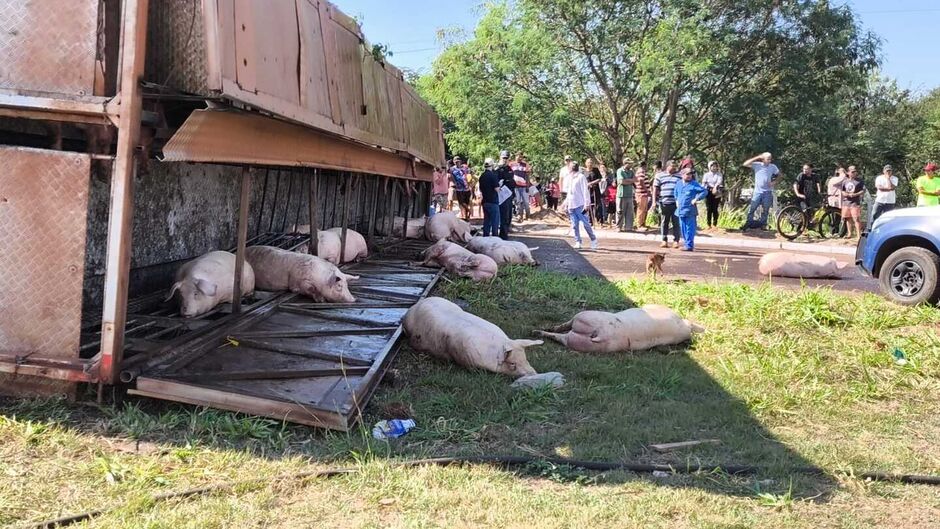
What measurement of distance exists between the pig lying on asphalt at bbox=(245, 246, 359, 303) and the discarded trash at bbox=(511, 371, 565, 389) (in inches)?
103

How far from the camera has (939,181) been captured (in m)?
14.5

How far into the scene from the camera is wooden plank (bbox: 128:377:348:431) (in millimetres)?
4359

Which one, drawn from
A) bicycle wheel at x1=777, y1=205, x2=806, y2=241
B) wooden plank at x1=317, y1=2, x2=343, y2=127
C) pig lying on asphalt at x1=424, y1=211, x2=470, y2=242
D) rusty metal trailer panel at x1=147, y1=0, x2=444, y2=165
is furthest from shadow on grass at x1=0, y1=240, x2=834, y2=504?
bicycle wheel at x1=777, y1=205, x2=806, y2=241

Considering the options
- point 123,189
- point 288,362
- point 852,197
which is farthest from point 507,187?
point 123,189

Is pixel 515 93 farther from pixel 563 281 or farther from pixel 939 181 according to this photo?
pixel 563 281

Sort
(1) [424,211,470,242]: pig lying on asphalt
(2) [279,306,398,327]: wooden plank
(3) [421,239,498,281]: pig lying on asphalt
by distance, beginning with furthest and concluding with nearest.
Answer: (1) [424,211,470,242]: pig lying on asphalt
(3) [421,239,498,281]: pig lying on asphalt
(2) [279,306,398,327]: wooden plank

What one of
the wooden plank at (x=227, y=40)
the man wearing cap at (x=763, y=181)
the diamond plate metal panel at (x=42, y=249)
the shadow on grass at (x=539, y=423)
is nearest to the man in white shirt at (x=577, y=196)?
the man wearing cap at (x=763, y=181)

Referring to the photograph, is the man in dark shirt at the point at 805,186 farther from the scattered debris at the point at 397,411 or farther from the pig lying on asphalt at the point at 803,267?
the scattered debris at the point at 397,411

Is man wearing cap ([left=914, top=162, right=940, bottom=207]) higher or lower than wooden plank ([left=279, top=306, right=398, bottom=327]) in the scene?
higher

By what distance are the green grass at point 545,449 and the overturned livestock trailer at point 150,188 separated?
29cm

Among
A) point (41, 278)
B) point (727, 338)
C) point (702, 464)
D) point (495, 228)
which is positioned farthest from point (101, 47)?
point (495, 228)

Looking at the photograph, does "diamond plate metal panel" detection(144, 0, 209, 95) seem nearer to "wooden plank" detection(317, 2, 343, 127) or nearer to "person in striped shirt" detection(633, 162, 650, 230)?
"wooden plank" detection(317, 2, 343, 127)

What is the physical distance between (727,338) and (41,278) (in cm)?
596

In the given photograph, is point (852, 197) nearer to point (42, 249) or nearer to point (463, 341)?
point (463, 341)
